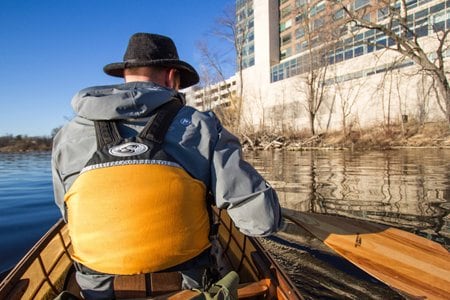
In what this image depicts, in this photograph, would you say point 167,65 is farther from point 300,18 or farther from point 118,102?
point 300,18

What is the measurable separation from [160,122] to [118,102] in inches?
7.1

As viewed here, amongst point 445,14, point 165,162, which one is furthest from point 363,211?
point 445,14

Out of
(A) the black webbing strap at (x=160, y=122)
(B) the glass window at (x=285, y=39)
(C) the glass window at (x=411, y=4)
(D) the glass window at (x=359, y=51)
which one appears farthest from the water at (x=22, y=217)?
(B) the glass window at (x=285, y=39)

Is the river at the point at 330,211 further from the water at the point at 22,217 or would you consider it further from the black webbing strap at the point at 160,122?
the black webbing strap at the point at 160,122

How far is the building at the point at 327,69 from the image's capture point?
72.4ft

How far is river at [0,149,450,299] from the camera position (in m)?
2.58

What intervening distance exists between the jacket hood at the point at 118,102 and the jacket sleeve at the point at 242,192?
0.32m

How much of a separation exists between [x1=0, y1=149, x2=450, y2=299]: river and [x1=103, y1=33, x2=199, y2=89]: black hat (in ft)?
6.25

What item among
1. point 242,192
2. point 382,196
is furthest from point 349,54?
point 242,192

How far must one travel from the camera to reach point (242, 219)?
136cm

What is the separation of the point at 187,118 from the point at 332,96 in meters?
29.5

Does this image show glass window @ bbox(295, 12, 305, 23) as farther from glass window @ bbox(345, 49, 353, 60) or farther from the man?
the man

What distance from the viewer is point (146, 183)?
1166mm

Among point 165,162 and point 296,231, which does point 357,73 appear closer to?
point 296,231
